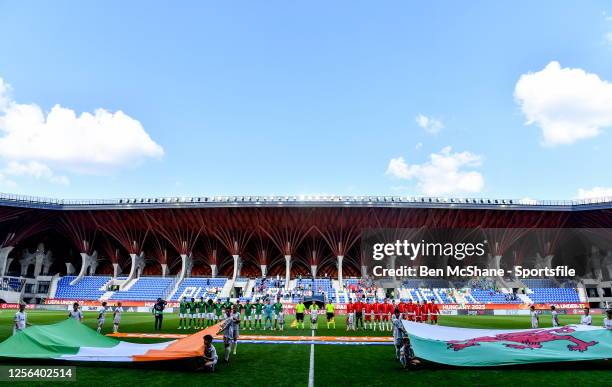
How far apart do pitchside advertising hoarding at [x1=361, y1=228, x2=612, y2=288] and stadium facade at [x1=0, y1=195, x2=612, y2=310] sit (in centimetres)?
136

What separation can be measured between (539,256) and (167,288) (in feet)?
214

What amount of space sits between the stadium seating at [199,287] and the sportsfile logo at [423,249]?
2772 centimetres

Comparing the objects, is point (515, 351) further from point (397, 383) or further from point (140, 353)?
point (140, 353)

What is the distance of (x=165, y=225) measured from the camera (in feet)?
222

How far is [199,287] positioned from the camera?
214 feet

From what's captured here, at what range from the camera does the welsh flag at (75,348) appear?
11.8 m

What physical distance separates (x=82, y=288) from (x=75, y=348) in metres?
62.9

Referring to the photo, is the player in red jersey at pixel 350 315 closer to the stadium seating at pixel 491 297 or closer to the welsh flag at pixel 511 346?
the welsh flag at pixel 511 346

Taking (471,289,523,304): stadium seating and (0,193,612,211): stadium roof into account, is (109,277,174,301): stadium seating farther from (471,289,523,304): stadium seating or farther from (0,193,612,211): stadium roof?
(471,289,523,304): stadium seating

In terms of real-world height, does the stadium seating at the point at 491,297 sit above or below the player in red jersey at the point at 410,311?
above

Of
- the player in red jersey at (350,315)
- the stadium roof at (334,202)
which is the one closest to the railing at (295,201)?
the stadium roof at (334,202)

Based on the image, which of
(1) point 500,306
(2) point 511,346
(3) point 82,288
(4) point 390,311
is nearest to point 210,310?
(4) point 390,311

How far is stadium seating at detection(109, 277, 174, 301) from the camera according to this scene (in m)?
61.5

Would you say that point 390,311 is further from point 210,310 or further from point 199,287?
point 199,287
